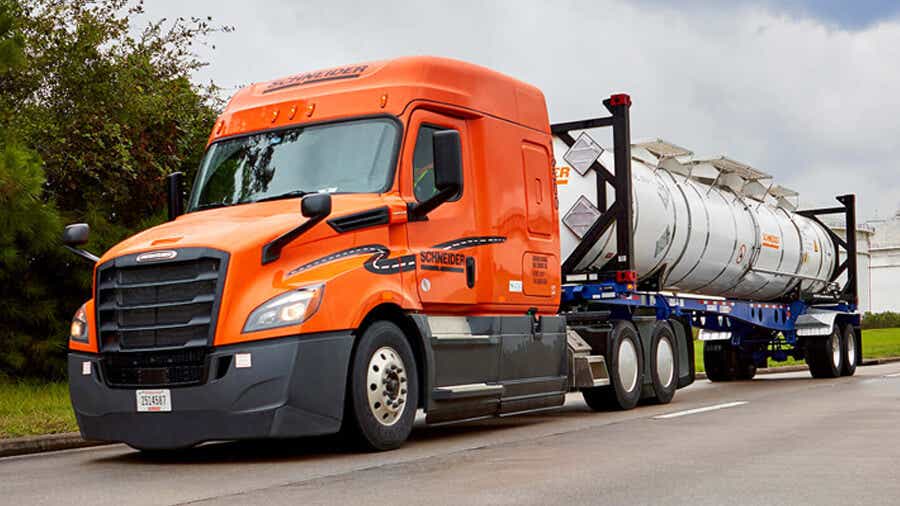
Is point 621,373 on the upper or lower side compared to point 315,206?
lower

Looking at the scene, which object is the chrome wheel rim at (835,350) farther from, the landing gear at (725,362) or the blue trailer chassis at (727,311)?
the landing gear at (725,362)

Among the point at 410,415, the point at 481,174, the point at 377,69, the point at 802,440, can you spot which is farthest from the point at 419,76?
the point at 802,440

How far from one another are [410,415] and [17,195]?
246 inches

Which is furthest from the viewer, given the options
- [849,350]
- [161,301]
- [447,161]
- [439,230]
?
[849,350]

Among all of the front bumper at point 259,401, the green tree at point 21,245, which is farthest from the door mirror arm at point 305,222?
the green tree at point 21,245

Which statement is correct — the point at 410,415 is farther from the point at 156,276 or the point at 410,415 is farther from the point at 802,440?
the point at 802,440

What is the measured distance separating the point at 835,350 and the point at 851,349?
3.82ft

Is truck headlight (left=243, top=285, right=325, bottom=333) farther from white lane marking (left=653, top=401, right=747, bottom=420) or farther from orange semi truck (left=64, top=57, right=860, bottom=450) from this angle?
white lane marking (left=653, top=401, right=747, bottom=420)

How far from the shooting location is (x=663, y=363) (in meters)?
16.8

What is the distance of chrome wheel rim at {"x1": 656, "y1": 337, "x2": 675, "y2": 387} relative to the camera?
16.7m

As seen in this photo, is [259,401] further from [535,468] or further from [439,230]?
[439,230]

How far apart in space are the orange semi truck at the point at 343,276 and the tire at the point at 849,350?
13.1m

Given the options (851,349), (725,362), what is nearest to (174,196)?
(725,362)

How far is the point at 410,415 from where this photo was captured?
1065cm
